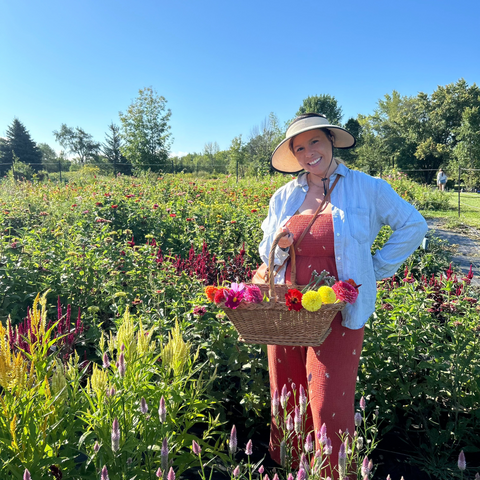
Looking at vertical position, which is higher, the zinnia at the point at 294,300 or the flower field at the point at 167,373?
the zinnia at the point at 294,300

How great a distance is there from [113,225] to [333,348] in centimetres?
471

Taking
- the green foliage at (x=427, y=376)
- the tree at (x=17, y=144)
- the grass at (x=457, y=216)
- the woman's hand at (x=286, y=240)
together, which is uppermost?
the tree at (x=17, y=144)

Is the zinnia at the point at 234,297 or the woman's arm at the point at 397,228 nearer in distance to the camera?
the zinnia at the point at 234,297

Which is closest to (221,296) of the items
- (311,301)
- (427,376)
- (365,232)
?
(311,301)

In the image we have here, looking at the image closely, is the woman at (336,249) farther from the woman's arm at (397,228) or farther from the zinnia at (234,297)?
the zinnia at (234,297)

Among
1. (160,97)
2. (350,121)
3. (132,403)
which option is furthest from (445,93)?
(132,403)

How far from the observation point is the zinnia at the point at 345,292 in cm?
143

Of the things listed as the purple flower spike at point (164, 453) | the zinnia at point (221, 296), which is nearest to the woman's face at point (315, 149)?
the zinnia at point (221, 296)

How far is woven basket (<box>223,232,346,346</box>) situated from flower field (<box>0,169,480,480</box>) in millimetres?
271

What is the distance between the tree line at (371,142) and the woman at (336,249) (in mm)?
13742

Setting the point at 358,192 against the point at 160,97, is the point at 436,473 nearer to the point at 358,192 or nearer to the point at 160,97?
the point at 358,192

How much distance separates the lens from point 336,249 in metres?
A: 1.75

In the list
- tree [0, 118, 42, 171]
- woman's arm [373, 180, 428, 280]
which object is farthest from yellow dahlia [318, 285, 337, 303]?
tree [0, 118, 42, 171]

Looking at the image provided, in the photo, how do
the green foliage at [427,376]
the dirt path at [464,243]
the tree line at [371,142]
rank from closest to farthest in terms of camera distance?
1. the green foliage at [427,376]
2. the dirt path at [464,243]
3. the tree line at [371,142]
